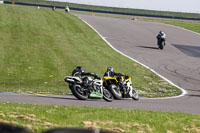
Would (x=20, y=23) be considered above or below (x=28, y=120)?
above

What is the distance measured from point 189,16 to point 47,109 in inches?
3317

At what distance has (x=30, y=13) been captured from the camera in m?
46.4

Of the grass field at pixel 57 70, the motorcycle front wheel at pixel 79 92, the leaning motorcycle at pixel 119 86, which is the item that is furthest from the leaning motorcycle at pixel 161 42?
the motorcycle front wheel at pixel 79 92

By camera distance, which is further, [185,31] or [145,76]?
[185,31]

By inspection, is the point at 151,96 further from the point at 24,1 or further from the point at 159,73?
the point at 24,1

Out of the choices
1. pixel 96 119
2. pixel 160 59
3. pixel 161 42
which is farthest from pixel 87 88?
pixel 161 42

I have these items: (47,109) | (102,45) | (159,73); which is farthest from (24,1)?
(47,109)

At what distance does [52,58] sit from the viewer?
25.9 m

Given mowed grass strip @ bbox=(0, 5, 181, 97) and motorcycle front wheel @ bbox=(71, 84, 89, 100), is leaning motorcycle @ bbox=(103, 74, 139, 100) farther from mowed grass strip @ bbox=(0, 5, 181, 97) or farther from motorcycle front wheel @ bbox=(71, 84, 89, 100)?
mowed grass strip @ bbox=(0, 5, 181, 97)

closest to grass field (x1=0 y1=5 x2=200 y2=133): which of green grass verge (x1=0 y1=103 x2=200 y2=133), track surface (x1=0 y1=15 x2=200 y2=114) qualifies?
green grass verge (x1=0 y1=103 x2=200 y2=133)

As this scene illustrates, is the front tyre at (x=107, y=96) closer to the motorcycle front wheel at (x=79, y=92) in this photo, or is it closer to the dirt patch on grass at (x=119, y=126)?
the motorcycle front wheel at (x=79, y=92)

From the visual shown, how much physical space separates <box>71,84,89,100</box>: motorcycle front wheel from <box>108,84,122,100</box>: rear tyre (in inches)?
44.7

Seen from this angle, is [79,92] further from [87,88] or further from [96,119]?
[96,119]

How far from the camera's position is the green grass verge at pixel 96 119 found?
776 centimetres
